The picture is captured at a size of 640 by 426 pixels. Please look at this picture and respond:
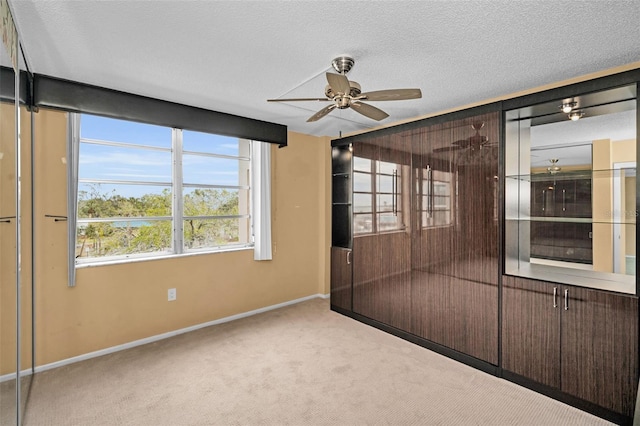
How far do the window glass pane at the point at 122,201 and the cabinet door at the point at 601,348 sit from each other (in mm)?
3807

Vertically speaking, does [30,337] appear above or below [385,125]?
below

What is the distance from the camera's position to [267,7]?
160 centimetres

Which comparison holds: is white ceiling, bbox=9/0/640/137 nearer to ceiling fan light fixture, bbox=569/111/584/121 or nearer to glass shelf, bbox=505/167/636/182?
ceiling fan light fixture, bbox=569/111/584/121

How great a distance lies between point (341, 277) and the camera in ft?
13.8

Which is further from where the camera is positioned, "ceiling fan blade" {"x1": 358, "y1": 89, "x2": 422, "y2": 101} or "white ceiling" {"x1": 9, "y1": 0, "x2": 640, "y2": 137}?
"ceiling fan blade" {"x1": 358, "y1": 89, "x2": 422, "y2": 101}

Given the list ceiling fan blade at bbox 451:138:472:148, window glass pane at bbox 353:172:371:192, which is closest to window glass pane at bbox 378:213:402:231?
window glass pane at bbox 353:172:371:192

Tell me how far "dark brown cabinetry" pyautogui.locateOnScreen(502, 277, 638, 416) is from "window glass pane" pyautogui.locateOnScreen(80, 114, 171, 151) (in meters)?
3.66

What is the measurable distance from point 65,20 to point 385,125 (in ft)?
9.64

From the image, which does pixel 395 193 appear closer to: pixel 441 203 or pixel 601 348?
pixel 441 203

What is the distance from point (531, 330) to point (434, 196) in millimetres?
1394

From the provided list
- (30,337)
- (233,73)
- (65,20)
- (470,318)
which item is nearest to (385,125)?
(233,73)

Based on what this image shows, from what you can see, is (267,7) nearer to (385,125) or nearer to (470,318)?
(385,125)

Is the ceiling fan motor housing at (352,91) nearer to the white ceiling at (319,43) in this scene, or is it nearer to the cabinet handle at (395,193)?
the white ceiling at (319,43)

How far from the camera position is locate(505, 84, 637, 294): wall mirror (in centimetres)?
222
